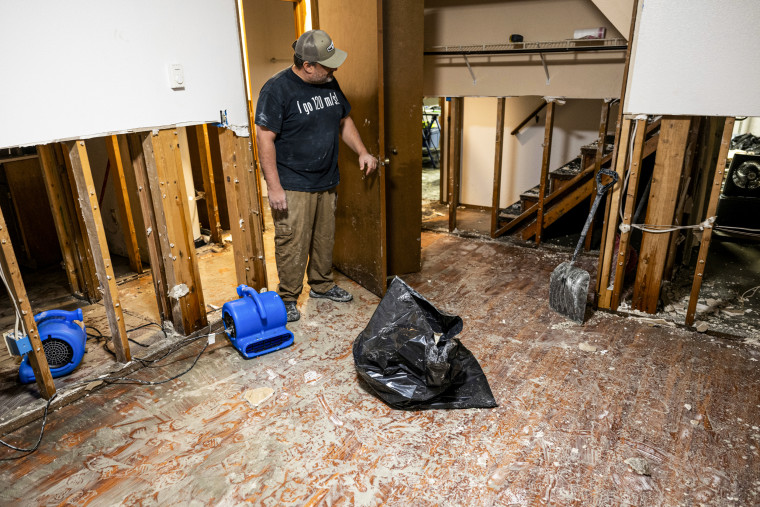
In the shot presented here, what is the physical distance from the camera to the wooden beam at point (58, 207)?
2.92 metres

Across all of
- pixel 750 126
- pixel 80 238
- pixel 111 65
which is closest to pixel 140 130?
pixel 111 65

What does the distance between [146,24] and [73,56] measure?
0.38 m

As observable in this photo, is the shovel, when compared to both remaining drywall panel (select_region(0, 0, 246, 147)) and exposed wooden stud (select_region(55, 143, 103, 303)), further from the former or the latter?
exposed wooden stud (select_region(55, 143, 103, 303))

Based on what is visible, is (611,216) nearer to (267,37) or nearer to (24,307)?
(24,307)

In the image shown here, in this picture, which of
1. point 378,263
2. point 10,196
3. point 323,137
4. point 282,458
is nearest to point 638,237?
point 378,263

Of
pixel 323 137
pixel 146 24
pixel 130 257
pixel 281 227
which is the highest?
pixel 146 24

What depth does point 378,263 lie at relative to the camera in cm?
334

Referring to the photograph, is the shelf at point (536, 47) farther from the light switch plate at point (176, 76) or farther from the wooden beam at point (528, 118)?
the light switch plate at point (176, 76)

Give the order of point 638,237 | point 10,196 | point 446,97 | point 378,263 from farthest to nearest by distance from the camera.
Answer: point 446,97 < point 638,237 < point 10,196 < point 378,263

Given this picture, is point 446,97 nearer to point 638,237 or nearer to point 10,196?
point 638,237

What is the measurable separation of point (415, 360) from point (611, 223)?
1.64 meters

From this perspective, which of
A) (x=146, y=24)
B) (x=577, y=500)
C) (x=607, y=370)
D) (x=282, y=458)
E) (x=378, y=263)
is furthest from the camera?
(x=378, y=263)

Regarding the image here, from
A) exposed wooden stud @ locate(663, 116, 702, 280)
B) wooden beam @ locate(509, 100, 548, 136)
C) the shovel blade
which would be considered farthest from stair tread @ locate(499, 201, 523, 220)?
the shovel blade

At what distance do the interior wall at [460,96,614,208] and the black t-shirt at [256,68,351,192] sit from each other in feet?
8.11
